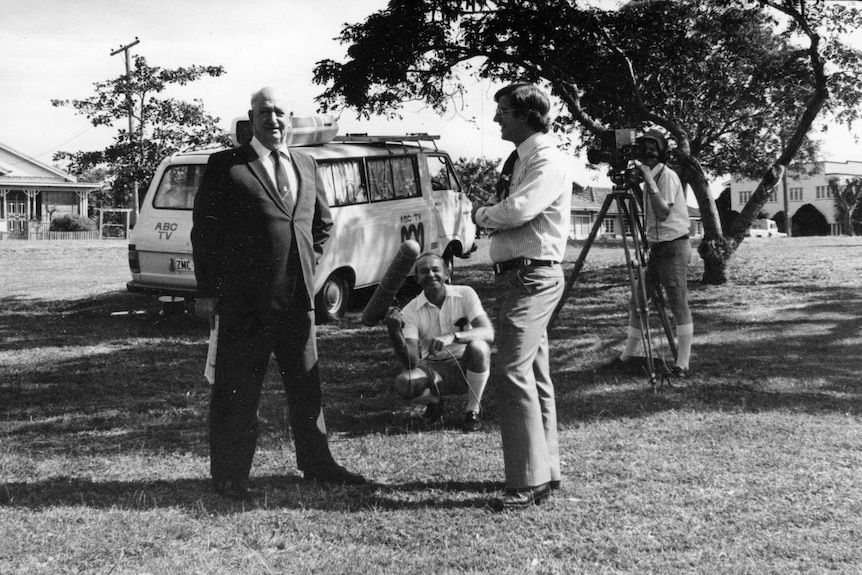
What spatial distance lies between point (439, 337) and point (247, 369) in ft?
5.16

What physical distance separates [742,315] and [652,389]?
4.45 m

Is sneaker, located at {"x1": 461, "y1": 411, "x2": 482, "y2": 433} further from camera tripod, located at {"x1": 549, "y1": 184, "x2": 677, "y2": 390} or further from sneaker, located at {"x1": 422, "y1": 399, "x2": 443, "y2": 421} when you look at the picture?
camera tripod, located at {"x1": 549, "y1": 184, "x2": 677, "y2": 390}

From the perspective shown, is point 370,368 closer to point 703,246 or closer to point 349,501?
point 349,501

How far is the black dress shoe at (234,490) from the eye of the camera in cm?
421

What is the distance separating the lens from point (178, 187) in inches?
420

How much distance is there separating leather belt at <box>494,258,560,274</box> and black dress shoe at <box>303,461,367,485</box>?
1.34 metres

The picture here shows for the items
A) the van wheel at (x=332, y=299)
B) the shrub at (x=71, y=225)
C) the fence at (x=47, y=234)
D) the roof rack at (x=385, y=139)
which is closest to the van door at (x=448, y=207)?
the roof rack at (x=385, y=139)

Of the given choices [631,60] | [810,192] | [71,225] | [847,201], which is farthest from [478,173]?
[631,60]

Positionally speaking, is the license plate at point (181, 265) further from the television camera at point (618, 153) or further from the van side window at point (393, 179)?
the television camera at point (618, 153)

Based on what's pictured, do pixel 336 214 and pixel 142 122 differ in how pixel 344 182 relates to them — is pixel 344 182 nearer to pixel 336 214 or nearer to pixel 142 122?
pixel 336 214

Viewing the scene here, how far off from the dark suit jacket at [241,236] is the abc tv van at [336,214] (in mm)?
5735

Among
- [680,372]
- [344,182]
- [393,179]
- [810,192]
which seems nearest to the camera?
[680,372]

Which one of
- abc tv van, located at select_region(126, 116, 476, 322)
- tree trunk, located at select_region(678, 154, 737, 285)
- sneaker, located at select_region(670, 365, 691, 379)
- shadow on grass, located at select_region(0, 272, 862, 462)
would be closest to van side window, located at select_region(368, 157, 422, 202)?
abc tv van, located at select_region(126, 116, 476, 322)

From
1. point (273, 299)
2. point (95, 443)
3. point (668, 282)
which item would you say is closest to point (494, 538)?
point (273, 299)
